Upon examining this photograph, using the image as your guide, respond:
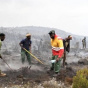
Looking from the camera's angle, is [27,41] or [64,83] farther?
[27,41]

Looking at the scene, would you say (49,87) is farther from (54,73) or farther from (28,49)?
(28,49)

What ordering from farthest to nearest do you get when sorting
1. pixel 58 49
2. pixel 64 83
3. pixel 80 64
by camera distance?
pixel 80 64
pixel 58 49
pixel 64 83

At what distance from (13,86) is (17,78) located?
1.05m

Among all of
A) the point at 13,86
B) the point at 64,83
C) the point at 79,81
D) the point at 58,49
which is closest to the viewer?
the point at 79,81

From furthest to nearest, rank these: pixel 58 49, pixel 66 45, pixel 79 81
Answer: pixel 66 45 → pixel 58 49 → pixel 79 81

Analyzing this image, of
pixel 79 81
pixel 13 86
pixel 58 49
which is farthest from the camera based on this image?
pixel 58 49

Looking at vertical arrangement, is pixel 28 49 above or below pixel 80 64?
above

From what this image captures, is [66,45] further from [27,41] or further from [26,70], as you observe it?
[26,70]

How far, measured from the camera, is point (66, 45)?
11.4m

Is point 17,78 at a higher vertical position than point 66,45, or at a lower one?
lower

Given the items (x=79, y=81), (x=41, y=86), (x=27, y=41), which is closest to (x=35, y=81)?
(x=41, y=86)

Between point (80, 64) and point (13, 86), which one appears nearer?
point (13, 86)

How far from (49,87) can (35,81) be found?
0.76 metres

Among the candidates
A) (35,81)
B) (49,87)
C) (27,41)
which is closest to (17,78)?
(35,81)
